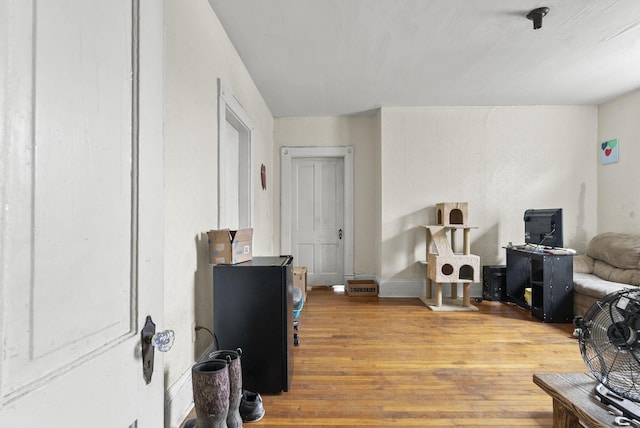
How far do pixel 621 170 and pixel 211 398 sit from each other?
17.3ft

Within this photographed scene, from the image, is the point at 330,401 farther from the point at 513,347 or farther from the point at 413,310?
the point at 413,310

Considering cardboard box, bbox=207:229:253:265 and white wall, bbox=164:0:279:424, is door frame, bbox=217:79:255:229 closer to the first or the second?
white wall, bbox=164:0:279:424

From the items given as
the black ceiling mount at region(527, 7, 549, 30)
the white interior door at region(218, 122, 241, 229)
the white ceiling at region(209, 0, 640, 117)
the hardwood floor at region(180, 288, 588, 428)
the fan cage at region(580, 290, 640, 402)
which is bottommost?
the hardwood floor at region(180, 288, 588, 428)

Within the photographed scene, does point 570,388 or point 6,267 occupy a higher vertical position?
point 6,267

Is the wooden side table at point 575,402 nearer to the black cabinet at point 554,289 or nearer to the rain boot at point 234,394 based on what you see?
the rain boot at point 234,394

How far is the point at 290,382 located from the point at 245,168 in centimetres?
222

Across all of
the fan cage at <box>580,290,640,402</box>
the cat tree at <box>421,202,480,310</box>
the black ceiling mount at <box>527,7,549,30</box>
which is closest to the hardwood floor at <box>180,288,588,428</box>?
the cat tree at <box>421,202,480,310</box>

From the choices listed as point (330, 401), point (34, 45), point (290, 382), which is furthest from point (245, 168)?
point (34, 45)

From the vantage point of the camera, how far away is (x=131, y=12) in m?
0.70

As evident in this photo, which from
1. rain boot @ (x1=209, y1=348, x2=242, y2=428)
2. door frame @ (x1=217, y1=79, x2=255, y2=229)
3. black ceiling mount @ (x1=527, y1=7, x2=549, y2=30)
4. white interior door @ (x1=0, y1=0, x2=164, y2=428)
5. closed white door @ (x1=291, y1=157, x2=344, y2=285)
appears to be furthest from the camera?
closed white door @ (x1=291, y1=157, x2=344, y2=285)

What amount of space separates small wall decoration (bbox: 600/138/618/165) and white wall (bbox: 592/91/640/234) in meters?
0.05

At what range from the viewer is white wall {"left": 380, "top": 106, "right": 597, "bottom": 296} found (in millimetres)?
4746

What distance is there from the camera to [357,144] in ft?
17.5

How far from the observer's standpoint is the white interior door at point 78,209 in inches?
17.9
